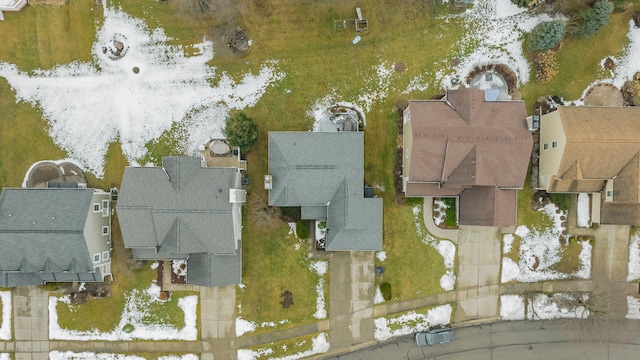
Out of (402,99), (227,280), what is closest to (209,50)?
(402,99)

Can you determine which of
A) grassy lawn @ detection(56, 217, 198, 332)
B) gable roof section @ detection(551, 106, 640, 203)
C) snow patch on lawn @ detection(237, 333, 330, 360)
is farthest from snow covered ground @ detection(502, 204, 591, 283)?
grassy lawn @ detection(56, 217, 198, 332)

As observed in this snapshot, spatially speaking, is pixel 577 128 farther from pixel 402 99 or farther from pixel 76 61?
pixel 76 61

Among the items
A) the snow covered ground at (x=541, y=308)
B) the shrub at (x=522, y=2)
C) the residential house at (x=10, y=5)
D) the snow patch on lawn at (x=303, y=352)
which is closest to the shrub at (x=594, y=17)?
the shrub at (x=522, y=2)

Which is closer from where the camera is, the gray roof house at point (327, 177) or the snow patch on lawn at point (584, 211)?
the gray roof house at point (327, 177)

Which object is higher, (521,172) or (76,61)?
(76,61)

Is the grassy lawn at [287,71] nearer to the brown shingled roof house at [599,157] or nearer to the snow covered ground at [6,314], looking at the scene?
the brown shingled roof house at [599,157]

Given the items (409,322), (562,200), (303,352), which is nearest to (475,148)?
(562,200)
